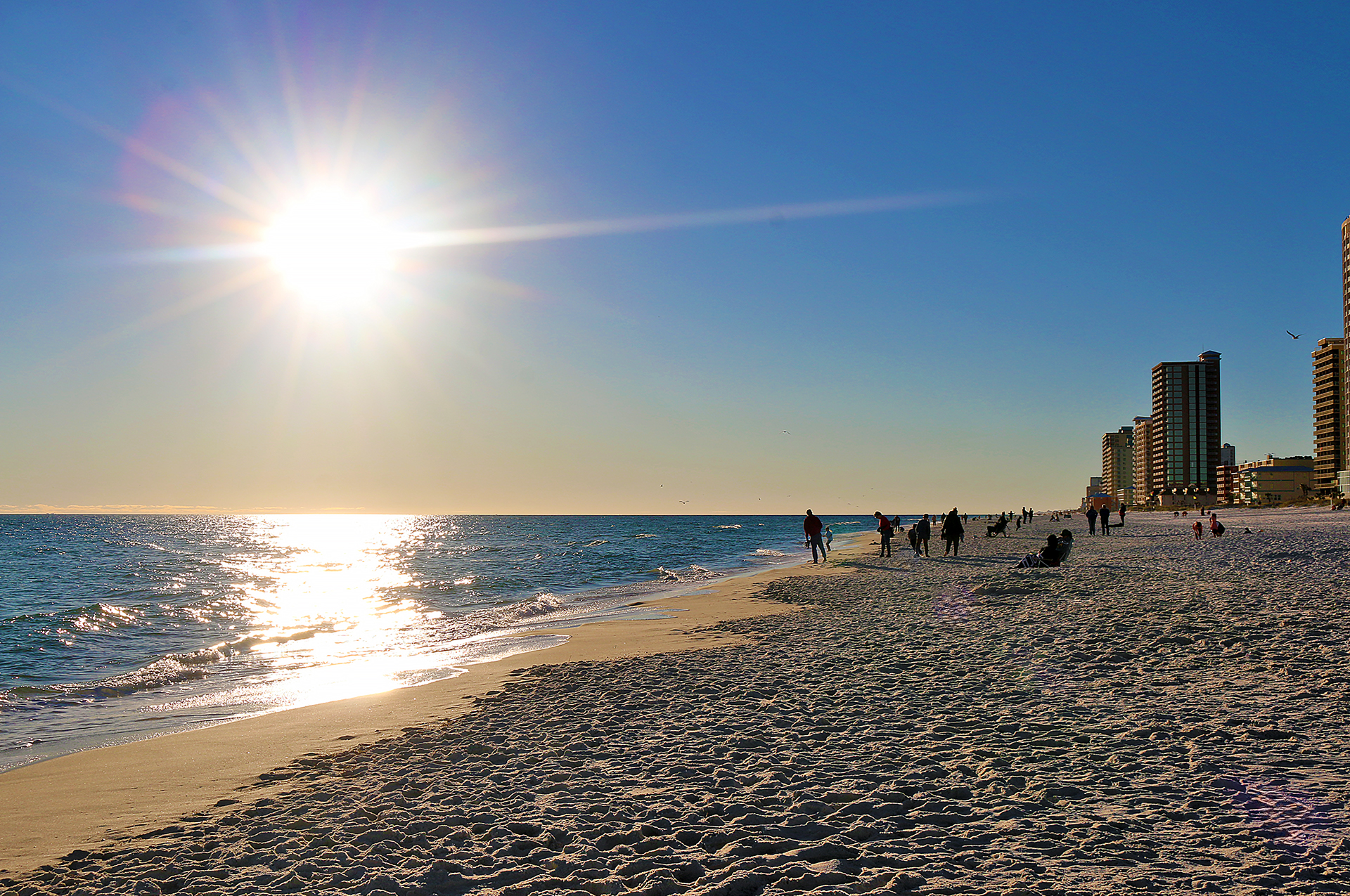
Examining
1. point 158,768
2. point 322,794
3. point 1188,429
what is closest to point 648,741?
point 322,794

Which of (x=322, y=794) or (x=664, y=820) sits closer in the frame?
(x=664, y=820)

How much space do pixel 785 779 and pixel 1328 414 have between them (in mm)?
171376

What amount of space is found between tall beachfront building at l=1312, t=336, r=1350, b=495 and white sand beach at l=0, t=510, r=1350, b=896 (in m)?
156

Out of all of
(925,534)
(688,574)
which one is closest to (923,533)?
(925,534)

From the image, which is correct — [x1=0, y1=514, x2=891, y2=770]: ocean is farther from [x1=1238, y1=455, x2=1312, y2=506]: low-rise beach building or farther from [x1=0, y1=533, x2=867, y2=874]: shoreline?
[x1=1238, y1=455, x2=1312, y2=506]: low-rise beach building

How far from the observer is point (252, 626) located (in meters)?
22.4

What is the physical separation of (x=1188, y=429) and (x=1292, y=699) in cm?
21400

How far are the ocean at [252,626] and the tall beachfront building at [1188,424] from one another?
574 feet

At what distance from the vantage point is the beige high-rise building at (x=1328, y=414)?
129250 mm

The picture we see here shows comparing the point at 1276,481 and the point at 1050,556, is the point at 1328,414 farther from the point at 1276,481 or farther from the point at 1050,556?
the point at 1050,556

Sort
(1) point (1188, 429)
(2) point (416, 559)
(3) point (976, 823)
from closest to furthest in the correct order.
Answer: (3) point (976, 823)
(2) point (416, 559)
(1) point (1188, 429)

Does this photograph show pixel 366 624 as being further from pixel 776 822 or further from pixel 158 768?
pixel 776 822

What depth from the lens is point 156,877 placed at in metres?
5.34

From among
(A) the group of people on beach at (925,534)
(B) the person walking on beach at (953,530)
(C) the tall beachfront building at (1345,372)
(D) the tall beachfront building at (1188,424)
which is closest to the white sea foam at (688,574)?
(A) the group of people on beach at (925,534)
